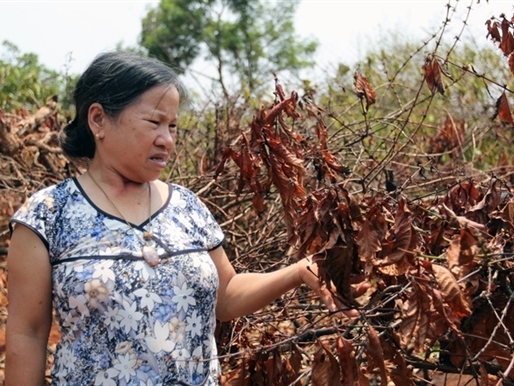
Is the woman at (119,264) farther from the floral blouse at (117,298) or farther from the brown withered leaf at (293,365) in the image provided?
the brown withered leaf at (293,365)

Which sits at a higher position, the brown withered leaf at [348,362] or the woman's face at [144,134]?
the woman's face at [144,134]

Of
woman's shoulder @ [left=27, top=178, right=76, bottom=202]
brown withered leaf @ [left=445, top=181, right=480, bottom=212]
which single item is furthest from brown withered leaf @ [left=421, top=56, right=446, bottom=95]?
woman's shoulder @ [left=27, top=178, right=76, bottom=202]

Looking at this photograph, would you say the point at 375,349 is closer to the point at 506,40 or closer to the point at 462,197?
the point at 462,197

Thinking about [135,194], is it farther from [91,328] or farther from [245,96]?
[245,96]

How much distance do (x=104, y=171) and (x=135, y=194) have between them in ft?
0.32

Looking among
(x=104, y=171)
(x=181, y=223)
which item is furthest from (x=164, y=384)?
(x=104, y=171)

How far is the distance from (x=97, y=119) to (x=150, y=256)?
39 cm

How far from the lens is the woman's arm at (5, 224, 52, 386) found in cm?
210

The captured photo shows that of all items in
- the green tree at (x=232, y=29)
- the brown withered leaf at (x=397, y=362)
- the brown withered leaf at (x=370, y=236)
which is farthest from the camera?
the green tree at (x=232, y=29)

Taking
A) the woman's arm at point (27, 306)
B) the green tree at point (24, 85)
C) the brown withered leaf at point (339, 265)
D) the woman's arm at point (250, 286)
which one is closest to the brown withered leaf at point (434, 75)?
the woman's arm at point (250, 286)

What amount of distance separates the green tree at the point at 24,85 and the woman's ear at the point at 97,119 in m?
4.36

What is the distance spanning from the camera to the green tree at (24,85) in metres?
7.43

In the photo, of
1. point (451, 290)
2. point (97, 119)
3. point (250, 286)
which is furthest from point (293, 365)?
point (97, 119)

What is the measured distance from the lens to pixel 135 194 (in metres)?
2.28
